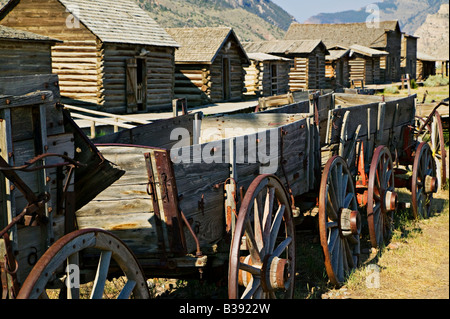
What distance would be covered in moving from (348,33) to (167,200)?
48458 millimetres

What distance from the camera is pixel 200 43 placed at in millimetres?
24500

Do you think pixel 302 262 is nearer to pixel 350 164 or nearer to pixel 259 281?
pixel 350 164

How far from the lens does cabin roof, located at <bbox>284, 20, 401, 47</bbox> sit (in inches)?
1907

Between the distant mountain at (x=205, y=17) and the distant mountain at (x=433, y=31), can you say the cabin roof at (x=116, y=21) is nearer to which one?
the distant mountain at (x=205, y=17)

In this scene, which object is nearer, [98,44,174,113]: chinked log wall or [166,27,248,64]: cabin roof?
[98,44,174,113]: chinked log wall

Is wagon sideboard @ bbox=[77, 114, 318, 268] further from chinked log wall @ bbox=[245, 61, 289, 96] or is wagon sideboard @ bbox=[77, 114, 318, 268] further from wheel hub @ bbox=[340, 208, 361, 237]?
chinked log wall @ bbox=[245, 61, 289, 96]

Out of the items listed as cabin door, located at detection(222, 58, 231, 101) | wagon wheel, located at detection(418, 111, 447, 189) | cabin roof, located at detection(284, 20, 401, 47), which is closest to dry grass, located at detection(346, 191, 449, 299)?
wagon wheel, located at detection(418, 111, 447, 189)

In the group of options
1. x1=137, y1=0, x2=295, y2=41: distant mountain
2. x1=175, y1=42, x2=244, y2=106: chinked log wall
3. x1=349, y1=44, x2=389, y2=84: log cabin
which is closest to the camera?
x1=175, y1=42, x2=244, y2=106: chinked log wall

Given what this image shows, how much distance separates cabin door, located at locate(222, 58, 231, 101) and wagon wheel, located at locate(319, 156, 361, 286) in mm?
20576

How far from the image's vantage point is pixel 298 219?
5.48m

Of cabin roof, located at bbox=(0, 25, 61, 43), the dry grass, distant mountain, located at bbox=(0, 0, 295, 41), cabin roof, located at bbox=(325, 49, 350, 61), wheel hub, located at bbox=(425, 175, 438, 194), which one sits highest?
distant mountain, located at bbox=(0, 0, 295, 41)

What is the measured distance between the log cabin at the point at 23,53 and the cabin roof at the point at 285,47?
62.6 ft

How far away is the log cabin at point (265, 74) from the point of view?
1135 inches
